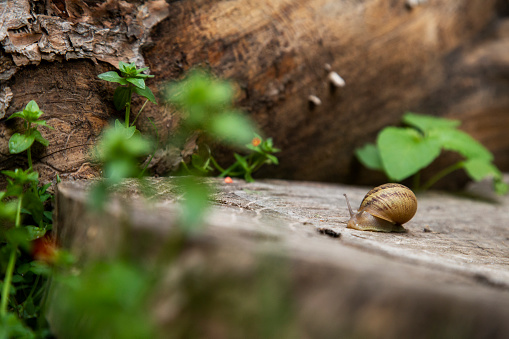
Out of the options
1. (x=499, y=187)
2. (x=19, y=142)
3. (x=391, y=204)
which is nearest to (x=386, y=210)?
(x=391, y=204)

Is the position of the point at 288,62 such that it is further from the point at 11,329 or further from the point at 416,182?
the point at 11,329

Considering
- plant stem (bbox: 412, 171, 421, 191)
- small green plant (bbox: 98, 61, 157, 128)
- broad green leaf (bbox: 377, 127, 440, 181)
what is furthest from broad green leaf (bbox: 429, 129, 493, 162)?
small green plant (bbox: 98, 61, 157, 128)

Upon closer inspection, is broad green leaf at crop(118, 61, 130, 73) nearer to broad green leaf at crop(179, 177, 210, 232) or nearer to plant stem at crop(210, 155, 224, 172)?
plant stem at crop(210, 155, 224, 172)

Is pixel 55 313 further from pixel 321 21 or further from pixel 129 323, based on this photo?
pixel 321 21

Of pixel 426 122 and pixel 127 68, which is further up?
pixel 426 122

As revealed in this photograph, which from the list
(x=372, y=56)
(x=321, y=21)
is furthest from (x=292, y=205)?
(x=372, y=56)

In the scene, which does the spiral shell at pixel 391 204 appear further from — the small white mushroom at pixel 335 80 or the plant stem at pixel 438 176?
the plant stem at pixel 438 176

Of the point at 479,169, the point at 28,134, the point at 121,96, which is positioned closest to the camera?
the point at 28,134
